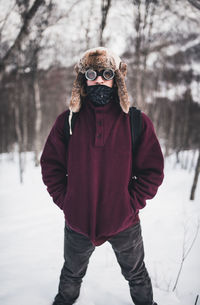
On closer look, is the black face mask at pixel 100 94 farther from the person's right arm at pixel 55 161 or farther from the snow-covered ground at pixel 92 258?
the snow-covered ground at pixel 92 258

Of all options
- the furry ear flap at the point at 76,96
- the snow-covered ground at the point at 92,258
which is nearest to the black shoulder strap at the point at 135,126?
the furry ear flap at the point at 76,96

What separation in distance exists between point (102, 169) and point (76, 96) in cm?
61

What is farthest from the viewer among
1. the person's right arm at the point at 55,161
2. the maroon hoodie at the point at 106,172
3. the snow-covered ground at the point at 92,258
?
the snow-covered ground at the point at 92,258

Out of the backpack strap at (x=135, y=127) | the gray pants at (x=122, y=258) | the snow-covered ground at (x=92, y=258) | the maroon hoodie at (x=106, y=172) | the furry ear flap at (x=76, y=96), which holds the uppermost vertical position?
the furry ear flap at (x=76, y=96)

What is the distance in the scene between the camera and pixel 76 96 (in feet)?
4.57

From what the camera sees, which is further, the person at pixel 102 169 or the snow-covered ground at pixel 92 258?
the snow-covered ground at pixel 92 258

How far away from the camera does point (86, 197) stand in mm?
1297

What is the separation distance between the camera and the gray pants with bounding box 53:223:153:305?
4.47 feet

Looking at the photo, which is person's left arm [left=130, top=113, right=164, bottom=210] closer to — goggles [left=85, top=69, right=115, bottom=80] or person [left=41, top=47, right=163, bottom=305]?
person [left=41, top=47, right=163, bottom=305]

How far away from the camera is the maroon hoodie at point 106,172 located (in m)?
1.27

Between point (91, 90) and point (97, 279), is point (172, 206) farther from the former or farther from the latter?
point (91, 90)

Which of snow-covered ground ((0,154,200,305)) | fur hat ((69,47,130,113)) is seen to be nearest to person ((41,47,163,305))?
fur hat ((69,47,130,113))

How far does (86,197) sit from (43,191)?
195 inches

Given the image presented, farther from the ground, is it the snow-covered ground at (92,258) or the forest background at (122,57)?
the forest background at (122,57)
